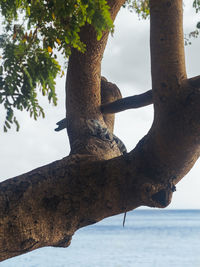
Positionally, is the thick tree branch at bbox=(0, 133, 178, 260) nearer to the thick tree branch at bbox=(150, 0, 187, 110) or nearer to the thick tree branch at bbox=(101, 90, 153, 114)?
the thick tree branch at bbox=(150, 0, 187, 110)

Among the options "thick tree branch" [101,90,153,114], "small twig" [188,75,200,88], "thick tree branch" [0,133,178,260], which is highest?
"thick tree branch" [101,90,153,114]

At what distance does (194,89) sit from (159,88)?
309mm

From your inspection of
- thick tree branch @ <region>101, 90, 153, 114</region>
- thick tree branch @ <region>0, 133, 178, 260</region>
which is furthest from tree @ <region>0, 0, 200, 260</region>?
thick tree branch @ <region>101, 90, 153, 114</region>

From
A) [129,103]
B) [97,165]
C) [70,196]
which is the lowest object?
[70,196]

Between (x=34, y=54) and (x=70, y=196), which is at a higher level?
(x=34, y=54)

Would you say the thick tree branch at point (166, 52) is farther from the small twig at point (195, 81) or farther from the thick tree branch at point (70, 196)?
the thick tree branch at point (70, 196)

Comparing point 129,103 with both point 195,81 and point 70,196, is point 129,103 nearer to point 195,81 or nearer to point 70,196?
point 195,81

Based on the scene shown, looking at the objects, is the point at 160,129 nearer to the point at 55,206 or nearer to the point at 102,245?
the point at 55,206

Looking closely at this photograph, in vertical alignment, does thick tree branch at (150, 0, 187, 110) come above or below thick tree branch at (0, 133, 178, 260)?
above

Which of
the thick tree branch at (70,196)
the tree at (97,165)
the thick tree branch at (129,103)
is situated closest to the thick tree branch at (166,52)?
the tree at (97,165)

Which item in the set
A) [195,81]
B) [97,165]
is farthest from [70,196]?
[195,81]

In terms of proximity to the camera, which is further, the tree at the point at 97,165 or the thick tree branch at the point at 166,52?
the thick tree branch at the point at 166,52

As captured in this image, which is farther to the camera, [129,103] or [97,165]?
[129,103]

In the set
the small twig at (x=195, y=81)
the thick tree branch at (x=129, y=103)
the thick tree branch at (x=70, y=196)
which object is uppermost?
the thick tree branch at (x=129, y=103)
